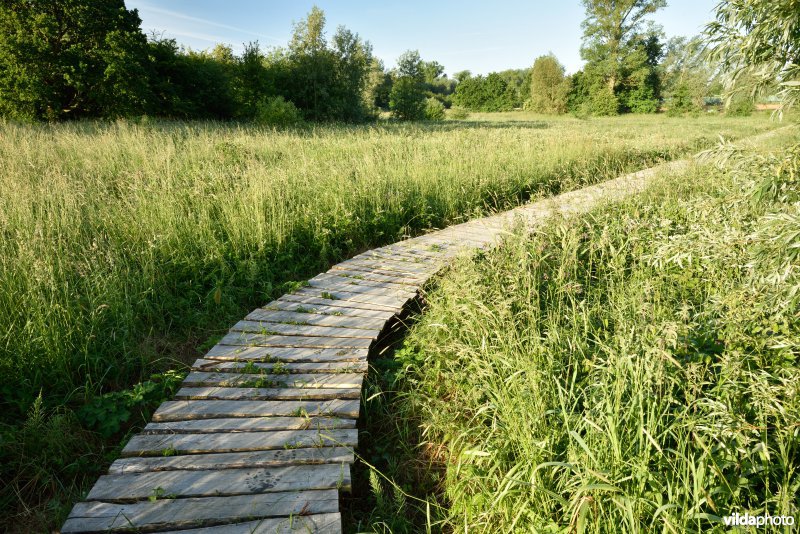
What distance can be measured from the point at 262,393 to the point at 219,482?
69 cm

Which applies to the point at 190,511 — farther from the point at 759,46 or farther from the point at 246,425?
the point at 759,46

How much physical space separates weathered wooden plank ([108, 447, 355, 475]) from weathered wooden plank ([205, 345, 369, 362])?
0.88 m

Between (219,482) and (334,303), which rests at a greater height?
(334,303)

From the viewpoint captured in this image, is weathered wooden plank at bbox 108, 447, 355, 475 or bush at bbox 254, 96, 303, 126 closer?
weathered wooden plank at bbox 108, 447, 355, 475

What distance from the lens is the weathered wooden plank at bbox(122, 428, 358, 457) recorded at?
227 centimetres

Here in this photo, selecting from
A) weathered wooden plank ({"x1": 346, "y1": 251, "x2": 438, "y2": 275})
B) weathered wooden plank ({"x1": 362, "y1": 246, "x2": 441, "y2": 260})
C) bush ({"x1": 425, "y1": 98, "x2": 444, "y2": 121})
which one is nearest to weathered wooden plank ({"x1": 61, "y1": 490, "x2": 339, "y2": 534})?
weathered wooden plank ({"x1": 346, "y1": 251, "x2": 438, "y2": 275})

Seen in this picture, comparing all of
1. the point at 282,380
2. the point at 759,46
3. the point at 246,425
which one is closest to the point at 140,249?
the point at 282,380

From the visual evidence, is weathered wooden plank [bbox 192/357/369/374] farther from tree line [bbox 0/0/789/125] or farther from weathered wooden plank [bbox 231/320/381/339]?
tree line [bbox 0/0/789/125]

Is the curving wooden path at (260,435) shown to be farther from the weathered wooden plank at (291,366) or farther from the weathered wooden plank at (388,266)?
the weathered wooden plank at (388,266)

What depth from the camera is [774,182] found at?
8.14ft

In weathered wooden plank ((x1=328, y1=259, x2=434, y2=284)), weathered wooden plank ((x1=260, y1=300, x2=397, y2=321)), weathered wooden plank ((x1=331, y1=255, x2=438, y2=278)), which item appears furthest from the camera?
weathered wooden plank ((x1=331, y1=255, x2=438, y2=278))

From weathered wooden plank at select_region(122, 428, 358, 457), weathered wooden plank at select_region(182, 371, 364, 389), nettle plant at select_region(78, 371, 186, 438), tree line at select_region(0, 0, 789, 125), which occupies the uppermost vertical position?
tree line at select_region(0, 0, 789, 125)

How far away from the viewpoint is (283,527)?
1.85m

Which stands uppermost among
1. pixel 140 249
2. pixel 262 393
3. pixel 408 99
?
pixel 408 99
